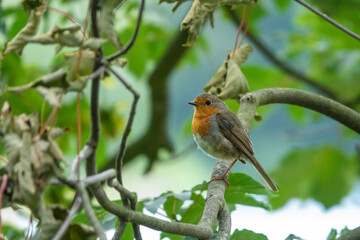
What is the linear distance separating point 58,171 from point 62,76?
228mm

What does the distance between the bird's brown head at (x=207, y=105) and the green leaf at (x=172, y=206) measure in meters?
1.71

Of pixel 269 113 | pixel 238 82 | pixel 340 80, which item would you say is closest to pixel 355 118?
pixel 238 82

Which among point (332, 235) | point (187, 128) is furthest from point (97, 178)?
point (187, 128)

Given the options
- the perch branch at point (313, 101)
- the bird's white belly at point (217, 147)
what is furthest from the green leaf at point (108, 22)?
the bird's white belly at point (217, 147)

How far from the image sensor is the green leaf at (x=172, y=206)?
7.30 feet

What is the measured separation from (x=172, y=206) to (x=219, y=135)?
1508 millimetres

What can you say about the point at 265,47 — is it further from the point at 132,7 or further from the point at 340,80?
the point at 132,7

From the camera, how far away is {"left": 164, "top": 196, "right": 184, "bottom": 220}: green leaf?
87.6 inches

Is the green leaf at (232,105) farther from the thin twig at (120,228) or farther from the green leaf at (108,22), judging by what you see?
the green leaf at (108,22)

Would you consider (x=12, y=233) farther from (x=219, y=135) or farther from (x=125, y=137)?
(x=125, y=137)

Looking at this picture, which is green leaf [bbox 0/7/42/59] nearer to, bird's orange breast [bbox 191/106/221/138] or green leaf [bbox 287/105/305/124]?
bird's orange breast [bbox 191/106/221/138]

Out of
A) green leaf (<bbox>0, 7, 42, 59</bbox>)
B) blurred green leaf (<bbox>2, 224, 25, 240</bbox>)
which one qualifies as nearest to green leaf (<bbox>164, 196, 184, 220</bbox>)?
blurred green leaf (<bbox>2, 224, 25, 240</bbox>)

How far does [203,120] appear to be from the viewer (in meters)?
3.83

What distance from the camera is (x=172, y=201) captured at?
2.24 m
